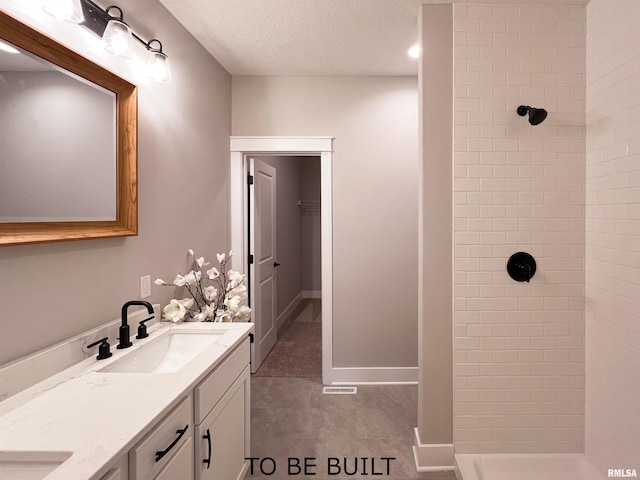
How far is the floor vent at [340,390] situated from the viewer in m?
2.81

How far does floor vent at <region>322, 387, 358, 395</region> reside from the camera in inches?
110

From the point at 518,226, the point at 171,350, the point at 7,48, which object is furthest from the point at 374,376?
the point at 7,48

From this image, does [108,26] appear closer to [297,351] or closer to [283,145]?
[283,145]

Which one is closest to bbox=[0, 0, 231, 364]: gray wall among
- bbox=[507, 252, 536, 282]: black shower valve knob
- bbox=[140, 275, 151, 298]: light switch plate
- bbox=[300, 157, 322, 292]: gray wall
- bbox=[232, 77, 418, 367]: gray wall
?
bbox=[140, 275, 151, 298]: light switch plate

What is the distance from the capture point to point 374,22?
6.95 feet

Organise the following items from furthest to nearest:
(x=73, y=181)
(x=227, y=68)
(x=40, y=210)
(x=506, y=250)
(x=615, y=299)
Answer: (x=227, y=68) < (x=506, y=250) < (x=615, y=299) < (x=73, y=181) < (x=40, y=210)

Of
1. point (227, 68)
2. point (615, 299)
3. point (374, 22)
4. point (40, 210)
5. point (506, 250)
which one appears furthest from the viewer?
point (227, 68)

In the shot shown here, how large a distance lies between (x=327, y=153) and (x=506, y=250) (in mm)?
1580

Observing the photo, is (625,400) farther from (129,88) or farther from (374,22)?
(129,88)

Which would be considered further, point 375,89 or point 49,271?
point 375,89

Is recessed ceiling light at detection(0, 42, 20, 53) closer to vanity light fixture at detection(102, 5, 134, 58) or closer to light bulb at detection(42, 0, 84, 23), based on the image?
light bulb at detection(42, 0, 84, 23)

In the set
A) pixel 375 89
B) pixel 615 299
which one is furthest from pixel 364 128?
pixel 615 299

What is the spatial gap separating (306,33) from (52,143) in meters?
1.68

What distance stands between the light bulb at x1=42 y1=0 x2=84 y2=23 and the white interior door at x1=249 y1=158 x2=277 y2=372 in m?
1.93
